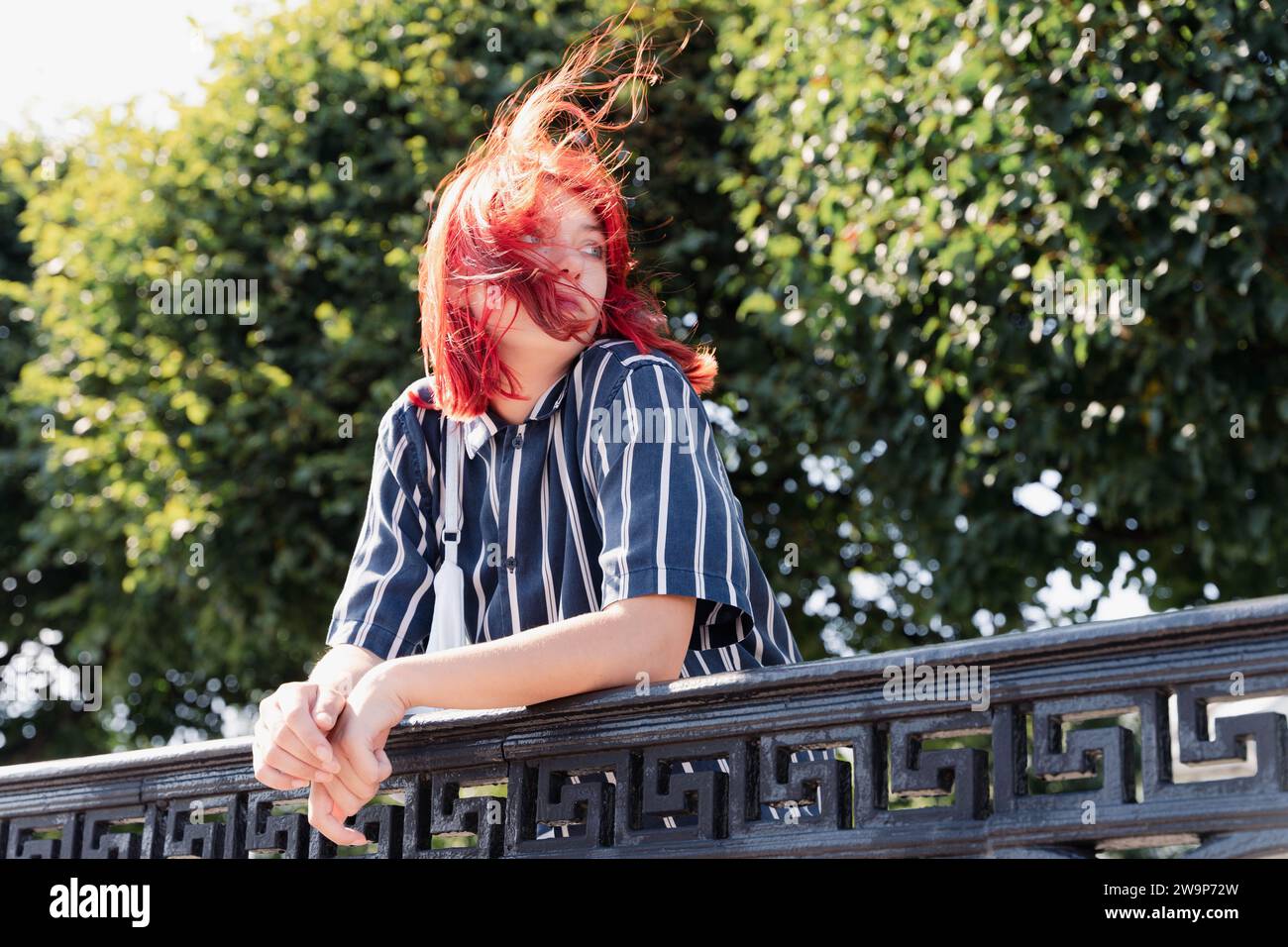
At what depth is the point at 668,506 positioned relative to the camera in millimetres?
2094

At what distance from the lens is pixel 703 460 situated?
219 cm

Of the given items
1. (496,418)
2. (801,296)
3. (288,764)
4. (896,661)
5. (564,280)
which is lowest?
(288,764)

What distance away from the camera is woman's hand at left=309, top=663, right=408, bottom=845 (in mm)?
2025

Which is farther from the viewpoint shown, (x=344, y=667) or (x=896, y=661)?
(x=344, y=667)

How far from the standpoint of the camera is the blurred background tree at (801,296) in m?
5.46

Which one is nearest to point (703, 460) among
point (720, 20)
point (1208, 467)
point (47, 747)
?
point (1208, 467)

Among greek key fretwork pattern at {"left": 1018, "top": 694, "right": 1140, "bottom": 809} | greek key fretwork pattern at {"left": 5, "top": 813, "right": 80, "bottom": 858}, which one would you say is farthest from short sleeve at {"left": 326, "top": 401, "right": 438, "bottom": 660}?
greek key fretwork pattern at {"left": 1018, "top": 694, "right": 1140, "bottom": 809}

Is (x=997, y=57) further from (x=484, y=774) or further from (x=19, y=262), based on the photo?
(x=19, y=262)

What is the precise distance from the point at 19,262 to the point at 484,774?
11173mm

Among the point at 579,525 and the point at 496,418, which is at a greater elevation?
the point at 496,418

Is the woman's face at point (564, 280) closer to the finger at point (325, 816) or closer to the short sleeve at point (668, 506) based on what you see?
the short sleeve at point (668, 506)

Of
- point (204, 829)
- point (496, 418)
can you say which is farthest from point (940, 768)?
point (204, 829)

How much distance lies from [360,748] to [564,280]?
2.59 ft

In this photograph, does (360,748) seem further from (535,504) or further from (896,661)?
(896,661)
